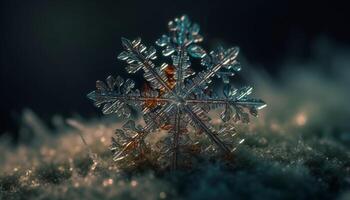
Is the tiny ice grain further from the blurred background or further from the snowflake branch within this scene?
the blurred background

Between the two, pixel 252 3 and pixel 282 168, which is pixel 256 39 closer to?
pixel 252 3

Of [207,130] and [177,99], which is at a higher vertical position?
[177,99]

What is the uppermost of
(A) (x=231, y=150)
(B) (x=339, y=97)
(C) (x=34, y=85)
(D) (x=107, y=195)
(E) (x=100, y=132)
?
(C) (x=34, y=85)

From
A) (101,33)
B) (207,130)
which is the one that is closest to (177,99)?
(207,130)

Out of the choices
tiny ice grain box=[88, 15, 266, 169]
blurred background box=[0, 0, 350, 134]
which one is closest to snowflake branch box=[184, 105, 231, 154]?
tiny ice grain box=[88, 15, 266, 169]

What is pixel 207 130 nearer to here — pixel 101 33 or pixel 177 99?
pixel 177 99

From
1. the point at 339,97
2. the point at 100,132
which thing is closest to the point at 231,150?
the point at 100,132
